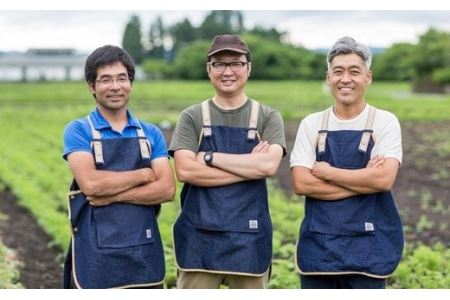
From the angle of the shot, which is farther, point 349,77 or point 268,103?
point 268,103

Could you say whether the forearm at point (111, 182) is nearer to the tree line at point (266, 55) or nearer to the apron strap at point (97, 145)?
the apron strap at point (97, 145)

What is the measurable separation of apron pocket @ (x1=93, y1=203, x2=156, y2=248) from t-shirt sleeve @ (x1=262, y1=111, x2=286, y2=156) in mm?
669

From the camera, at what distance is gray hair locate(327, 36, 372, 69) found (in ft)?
11.6

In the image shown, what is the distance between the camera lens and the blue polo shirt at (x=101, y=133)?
354 centimetres

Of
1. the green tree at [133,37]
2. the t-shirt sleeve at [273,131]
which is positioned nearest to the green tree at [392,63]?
the green tree at [133,37]

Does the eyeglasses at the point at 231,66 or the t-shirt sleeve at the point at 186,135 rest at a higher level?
the eyeglasses at the point at 231,66

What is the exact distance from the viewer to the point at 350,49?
11.6ft

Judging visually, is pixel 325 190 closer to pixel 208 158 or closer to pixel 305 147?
pixel 305 147

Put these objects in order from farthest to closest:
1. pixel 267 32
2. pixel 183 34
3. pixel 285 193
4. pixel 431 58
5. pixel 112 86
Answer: pixel 267 32 < pixel 183 34 < pixel 431 58 < pixel 285 193 < pixel 112 86

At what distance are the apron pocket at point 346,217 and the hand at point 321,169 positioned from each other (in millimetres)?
131

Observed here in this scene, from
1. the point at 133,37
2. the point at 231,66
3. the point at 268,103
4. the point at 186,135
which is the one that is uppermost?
the point at 133,37

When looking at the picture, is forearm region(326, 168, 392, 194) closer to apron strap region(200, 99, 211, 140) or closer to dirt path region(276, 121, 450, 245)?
apron strap region(200, 99, 211, 140)

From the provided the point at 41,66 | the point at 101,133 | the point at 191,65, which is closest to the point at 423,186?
the point at 101,133

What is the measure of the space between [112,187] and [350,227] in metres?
1.08
